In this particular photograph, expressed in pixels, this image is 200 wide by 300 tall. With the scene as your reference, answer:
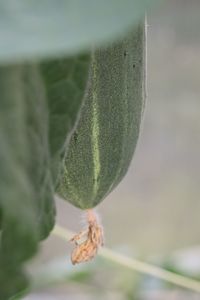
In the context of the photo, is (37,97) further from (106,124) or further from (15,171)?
(106,124)

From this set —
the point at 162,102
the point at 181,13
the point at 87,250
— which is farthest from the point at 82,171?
the point at 181,13

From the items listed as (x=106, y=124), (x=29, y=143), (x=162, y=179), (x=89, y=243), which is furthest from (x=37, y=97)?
(x=162, y=179)

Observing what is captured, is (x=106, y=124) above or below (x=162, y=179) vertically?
above

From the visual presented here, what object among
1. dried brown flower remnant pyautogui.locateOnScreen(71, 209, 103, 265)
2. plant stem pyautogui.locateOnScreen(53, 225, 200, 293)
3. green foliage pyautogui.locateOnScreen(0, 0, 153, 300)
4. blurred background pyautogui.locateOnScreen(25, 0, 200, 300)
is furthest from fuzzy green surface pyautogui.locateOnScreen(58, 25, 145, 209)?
blurred background pyautogui.locateOnScreen(25, 0, 200, 300)

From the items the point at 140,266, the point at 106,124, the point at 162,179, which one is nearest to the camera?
the point at 106,124

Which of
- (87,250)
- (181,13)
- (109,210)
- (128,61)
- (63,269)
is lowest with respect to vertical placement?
(109,210)

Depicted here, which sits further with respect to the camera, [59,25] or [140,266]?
[140,266]

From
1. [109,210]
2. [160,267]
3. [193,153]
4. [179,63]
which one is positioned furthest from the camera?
[179,63]

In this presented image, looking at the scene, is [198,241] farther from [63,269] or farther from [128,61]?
[128,61]
